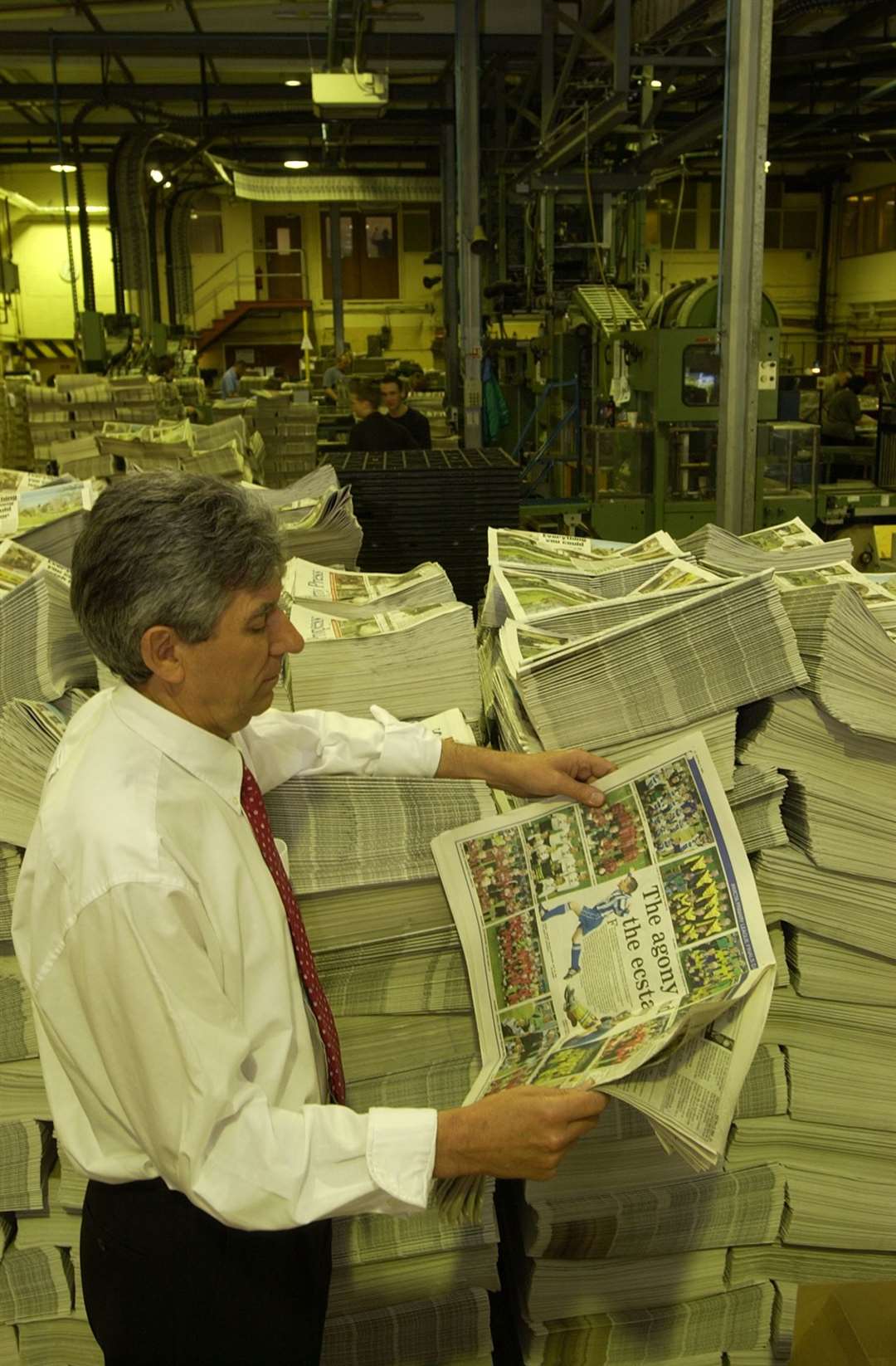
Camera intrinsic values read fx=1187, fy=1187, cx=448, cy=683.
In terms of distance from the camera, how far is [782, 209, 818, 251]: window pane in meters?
20.4

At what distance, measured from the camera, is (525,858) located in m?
1.70

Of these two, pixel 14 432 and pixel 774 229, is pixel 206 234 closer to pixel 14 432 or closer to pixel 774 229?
pixel 774 229

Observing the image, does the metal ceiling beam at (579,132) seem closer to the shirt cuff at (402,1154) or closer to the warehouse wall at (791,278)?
the shirt cuff at (402,1154)

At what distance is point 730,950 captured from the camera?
1557 millimetres

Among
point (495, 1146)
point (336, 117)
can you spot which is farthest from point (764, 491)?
point (495, 1146)

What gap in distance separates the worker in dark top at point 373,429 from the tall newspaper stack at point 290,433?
1.91 m

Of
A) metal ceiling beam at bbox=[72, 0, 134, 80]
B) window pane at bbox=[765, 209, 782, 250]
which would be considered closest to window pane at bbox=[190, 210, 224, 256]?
metal ceiling beam at bbox=[72, 0, 134, 80]

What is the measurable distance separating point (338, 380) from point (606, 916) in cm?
1290

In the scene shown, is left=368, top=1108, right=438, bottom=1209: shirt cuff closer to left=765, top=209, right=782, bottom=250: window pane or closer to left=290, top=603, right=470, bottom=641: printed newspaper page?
left=290, top=603, right=470, bottom=641: printed newspaper page

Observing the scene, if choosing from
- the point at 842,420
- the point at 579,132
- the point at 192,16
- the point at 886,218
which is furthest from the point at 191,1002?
the point at 886,218

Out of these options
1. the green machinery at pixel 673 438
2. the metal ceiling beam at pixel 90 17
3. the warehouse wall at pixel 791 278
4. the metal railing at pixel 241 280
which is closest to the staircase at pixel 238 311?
the metal railing at pixel 241 280

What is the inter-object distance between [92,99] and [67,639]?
40.7 feet

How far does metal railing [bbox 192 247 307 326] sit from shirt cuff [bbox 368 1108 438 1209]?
2168 cm

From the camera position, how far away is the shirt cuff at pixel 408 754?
1.76 m
